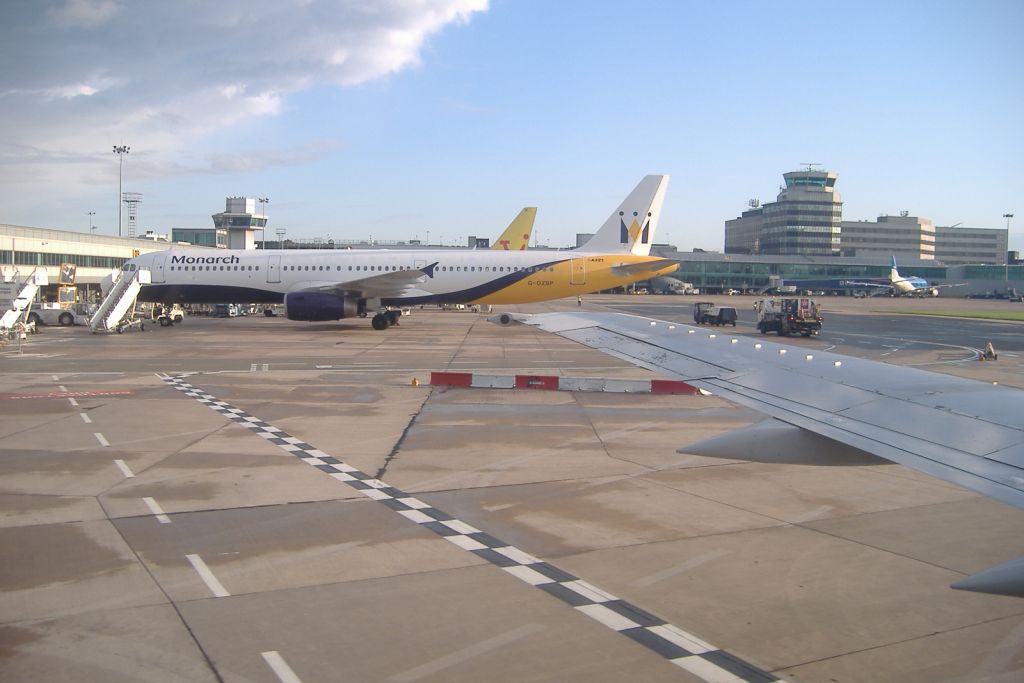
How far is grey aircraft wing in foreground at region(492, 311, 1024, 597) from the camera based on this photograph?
4.71 metres

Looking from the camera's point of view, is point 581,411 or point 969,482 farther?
point 581,411

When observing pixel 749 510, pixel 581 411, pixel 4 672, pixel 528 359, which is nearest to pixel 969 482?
pixel 749 510

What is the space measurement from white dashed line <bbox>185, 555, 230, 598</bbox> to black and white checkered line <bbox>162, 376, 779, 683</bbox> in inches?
96.5

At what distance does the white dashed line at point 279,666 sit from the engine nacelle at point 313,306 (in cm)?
3307

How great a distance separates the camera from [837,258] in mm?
151125

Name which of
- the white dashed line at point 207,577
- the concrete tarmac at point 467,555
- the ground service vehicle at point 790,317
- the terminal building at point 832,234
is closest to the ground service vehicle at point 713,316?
the ground service vehicle at point 790,317

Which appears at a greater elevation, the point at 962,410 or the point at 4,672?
the point at 962,410

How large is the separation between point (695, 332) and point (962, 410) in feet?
12.7

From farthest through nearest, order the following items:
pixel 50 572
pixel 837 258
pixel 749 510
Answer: pixel 837 258 → pixel 749 510 → pixel 50 572

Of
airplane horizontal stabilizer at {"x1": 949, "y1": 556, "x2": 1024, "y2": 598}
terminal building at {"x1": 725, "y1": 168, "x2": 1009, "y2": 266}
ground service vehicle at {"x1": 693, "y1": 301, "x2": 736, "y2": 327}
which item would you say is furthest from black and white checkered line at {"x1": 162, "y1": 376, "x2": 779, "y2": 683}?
terminal building at {"x1": 725, "y1": 168, "x2": 1009, "y2": 266}

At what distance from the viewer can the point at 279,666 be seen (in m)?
5.90

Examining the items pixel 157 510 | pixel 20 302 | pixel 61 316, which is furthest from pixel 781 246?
pixel 157 510

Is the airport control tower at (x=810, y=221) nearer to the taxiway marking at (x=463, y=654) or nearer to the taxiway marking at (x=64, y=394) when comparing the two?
the taxiway marking at (x=64, y=394)

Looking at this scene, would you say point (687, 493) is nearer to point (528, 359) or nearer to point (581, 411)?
point (581, 411)
